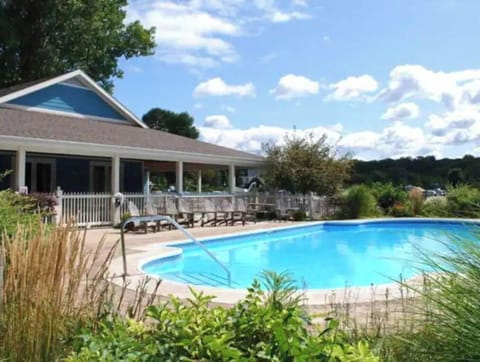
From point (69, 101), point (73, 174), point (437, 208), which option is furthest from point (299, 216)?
point (437, 208)

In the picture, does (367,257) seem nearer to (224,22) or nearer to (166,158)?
(166,158)

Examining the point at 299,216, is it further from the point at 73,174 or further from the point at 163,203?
the point at 73,174

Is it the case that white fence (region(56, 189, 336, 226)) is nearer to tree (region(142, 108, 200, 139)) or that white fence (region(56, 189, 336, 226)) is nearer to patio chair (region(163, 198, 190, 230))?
patio chair (region(163, 198, 190, 230))

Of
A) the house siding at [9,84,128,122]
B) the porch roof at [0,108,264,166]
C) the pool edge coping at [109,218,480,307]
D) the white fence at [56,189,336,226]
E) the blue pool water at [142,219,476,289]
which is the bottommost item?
the blue pool water at [142,219,476,289]

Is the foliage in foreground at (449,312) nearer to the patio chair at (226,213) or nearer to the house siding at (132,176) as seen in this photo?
the patio chair at (226,213)

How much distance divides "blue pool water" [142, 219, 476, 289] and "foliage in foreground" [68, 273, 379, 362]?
533 cm

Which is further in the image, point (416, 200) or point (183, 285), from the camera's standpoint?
point (416, 200)

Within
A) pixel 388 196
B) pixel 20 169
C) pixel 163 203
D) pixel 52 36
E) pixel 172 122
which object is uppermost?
pixel 52 36

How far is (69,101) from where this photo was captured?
1950 cm

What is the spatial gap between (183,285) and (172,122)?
51.2 meters

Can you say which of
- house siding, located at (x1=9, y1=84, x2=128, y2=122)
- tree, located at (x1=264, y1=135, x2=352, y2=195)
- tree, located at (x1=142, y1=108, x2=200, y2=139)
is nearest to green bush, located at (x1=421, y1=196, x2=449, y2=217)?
tree, located at (x1=264, y1=135, x2=352, y2=195)

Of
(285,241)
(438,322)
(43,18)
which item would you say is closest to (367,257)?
(285,241)

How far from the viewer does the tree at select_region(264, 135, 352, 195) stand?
21938 millimetres

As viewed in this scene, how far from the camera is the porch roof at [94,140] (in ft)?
46.8
